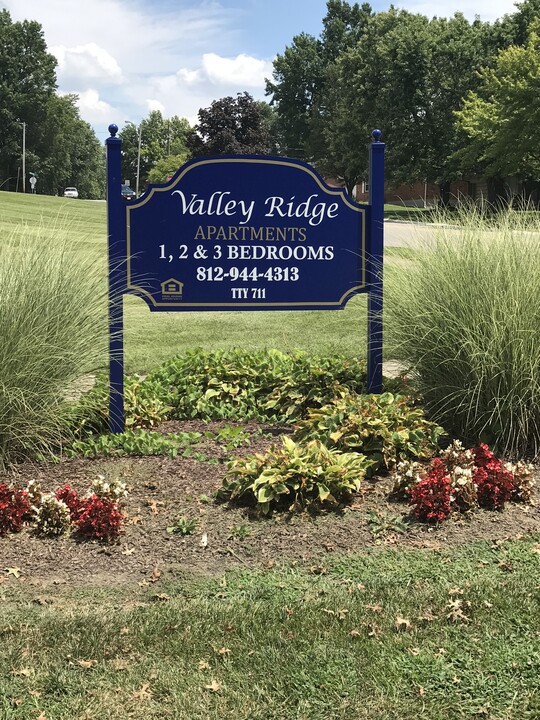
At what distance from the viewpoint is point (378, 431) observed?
4453 millimetres

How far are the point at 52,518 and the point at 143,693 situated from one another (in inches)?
54.0

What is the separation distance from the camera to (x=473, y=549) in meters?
3.55

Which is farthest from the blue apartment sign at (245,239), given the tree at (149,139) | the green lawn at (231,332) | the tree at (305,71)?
the tree at (149,139)

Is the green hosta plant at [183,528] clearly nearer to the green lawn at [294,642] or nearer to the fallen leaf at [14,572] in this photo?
the green lawn at [294,642]

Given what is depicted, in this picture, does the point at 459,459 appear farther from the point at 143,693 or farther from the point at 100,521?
the point at 143,693

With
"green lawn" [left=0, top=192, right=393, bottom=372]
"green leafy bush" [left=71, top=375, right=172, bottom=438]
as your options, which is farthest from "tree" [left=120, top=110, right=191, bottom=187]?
"green leafy bush" [left=71, top=375, right=172, bottom=438]

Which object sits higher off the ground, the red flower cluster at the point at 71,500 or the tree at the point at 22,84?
the tree at the point at 22,84

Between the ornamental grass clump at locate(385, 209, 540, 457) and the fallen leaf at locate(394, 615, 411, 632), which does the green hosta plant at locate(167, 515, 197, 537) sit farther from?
the ornamental grass clump at locate(385, 209, 540, 457)

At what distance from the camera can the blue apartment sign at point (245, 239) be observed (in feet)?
17.0

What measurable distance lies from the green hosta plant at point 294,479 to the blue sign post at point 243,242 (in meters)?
1.35

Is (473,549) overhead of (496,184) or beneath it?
beneath

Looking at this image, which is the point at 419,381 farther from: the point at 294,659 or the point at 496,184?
the point at 496,184

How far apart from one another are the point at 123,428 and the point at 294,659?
2723 millimetres

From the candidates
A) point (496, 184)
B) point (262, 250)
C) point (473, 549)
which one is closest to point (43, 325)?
point (262, 250)
